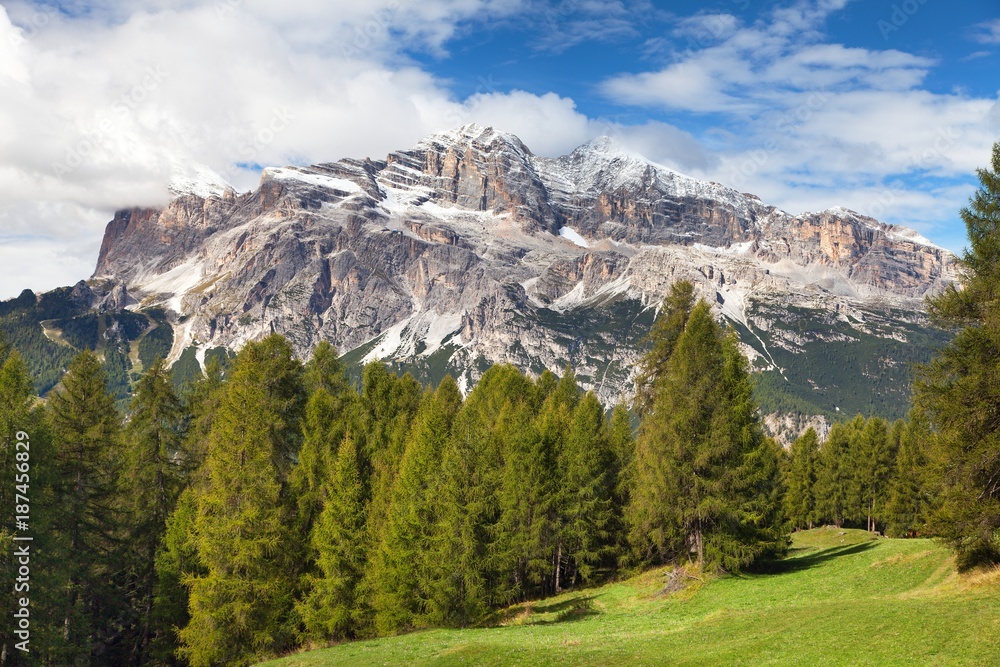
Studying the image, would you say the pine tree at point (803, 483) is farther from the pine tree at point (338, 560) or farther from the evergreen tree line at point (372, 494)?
the pine tree at point (338, 560)

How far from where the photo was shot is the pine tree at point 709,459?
39406 mm

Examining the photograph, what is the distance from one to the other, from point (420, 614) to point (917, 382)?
29.1 metres

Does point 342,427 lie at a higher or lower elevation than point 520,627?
higher

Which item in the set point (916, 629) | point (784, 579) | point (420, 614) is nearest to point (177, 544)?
point (420, 614)

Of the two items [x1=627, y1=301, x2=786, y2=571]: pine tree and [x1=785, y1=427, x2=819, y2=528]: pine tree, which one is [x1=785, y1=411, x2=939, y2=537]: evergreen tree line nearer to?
[x1=785, y1=427, x2=819, y2=528]: pine tree

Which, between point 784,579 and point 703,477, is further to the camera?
point 703,477

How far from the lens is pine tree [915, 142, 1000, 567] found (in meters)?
25.0

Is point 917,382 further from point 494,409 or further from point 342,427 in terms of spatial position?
point 494,409

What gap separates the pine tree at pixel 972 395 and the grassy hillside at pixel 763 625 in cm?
227

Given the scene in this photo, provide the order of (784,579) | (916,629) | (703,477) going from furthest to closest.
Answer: (703,477)
(784,579)
(916,629)

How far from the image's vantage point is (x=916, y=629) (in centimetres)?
2111

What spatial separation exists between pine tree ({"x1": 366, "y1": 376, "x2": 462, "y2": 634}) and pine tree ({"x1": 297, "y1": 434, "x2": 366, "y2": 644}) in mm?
1286

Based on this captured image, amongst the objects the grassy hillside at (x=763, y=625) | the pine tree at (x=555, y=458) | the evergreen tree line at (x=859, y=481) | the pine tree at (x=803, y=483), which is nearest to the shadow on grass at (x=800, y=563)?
the grassy hillside at (x=763, y=625)

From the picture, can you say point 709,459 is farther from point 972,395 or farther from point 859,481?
point 859,481
